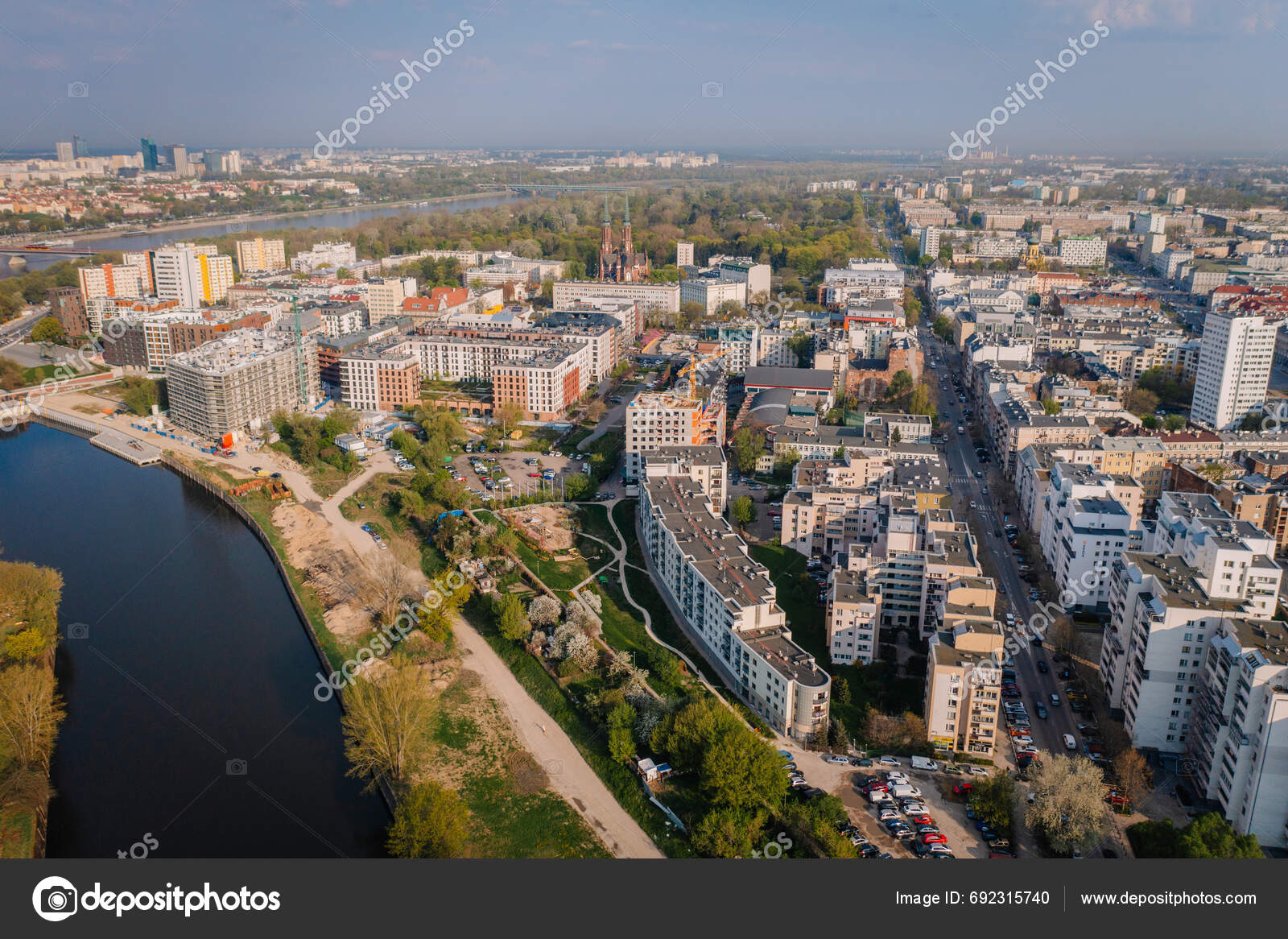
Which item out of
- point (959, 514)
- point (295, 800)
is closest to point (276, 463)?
point (295, 800)

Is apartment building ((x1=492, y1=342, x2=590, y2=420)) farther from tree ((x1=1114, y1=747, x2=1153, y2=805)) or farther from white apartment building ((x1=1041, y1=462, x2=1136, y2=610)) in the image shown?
tree ((x1=1114, y1=747, x2=1153, y2=805))

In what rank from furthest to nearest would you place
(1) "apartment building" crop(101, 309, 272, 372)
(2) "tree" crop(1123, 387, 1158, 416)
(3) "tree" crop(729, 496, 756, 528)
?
1. (1) "apartment building" crop(101, 309, 272, 372)
2. (2) "tree" crop(1123, 387, 1158, 416)
3. (3) "tree" crop(729, 496, 756, 528)

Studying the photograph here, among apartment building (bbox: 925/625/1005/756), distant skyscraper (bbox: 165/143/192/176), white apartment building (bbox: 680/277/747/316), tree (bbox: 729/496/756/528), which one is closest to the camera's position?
apartment building (bbox: 925/625/1005/756)

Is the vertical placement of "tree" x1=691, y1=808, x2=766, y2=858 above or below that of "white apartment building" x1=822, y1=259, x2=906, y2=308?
below

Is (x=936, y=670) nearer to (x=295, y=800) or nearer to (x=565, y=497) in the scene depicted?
(x=295, y=800)

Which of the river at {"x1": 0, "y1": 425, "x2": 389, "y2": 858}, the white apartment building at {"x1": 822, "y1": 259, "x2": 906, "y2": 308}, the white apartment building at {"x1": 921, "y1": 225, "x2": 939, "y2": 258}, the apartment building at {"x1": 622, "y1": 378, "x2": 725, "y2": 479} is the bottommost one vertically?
the river at {"x1": 0, "y1": 425, "x2": 389, "y2": 858}

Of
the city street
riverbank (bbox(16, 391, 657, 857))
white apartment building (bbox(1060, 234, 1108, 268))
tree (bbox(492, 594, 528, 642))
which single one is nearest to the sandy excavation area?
riverbank (bbox(16, 391, 657, 857))

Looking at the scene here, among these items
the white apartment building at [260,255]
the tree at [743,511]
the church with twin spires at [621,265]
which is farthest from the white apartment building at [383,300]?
the tree at [743,511]
